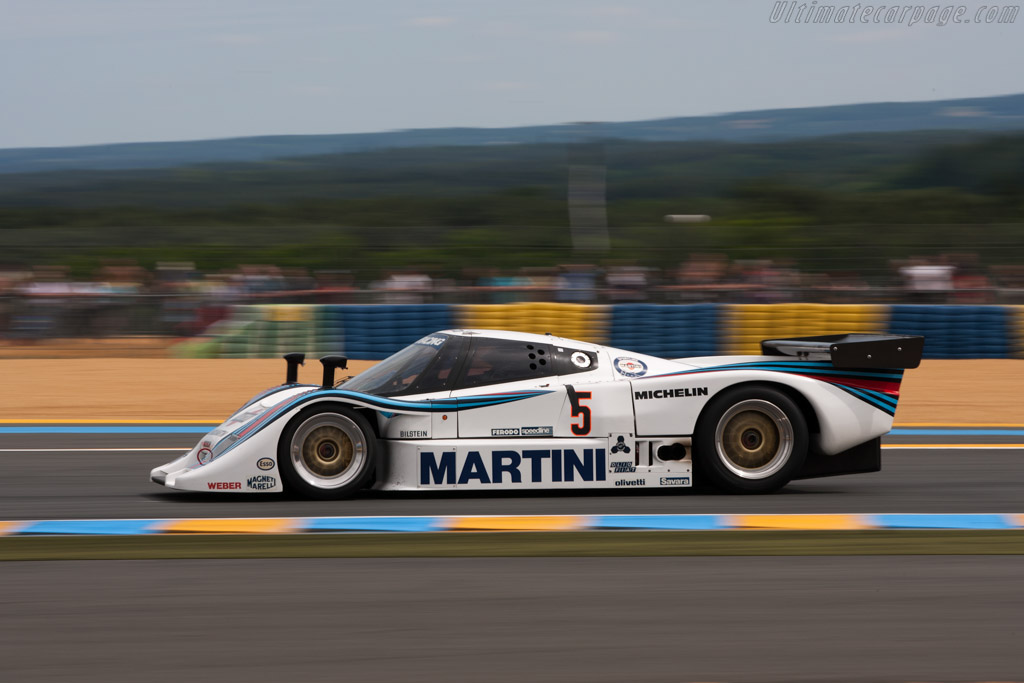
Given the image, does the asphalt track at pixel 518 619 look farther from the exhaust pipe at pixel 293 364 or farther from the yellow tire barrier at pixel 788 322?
the yellow tire barrier at pixel 788 322

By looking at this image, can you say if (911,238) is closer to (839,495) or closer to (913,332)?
(913,332)

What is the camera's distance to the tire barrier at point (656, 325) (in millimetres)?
16844

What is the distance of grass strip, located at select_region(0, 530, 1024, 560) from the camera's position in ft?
18.2

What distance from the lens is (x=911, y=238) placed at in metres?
26.1

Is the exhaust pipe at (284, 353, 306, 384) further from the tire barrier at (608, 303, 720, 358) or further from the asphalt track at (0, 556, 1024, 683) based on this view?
the tire barrier at (608, 303, 720, 358)

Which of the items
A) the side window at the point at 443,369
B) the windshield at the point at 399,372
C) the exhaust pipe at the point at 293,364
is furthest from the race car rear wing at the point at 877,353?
the exhaust pipe at the point at 293,364

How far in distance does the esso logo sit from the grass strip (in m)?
1.32

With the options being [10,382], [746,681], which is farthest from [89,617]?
[10,382]

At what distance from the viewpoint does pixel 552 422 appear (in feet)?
22.6

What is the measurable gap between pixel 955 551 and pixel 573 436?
88.9 inches

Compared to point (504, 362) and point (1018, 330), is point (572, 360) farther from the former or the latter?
point (1018, 330)

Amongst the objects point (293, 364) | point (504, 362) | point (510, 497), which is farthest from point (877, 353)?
point (293, 364)

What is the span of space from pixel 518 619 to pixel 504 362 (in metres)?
2.77


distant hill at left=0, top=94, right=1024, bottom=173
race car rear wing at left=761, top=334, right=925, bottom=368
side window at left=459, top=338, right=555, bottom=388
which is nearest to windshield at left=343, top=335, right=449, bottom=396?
side window at left=459, top=338, right=555, bottom=388
